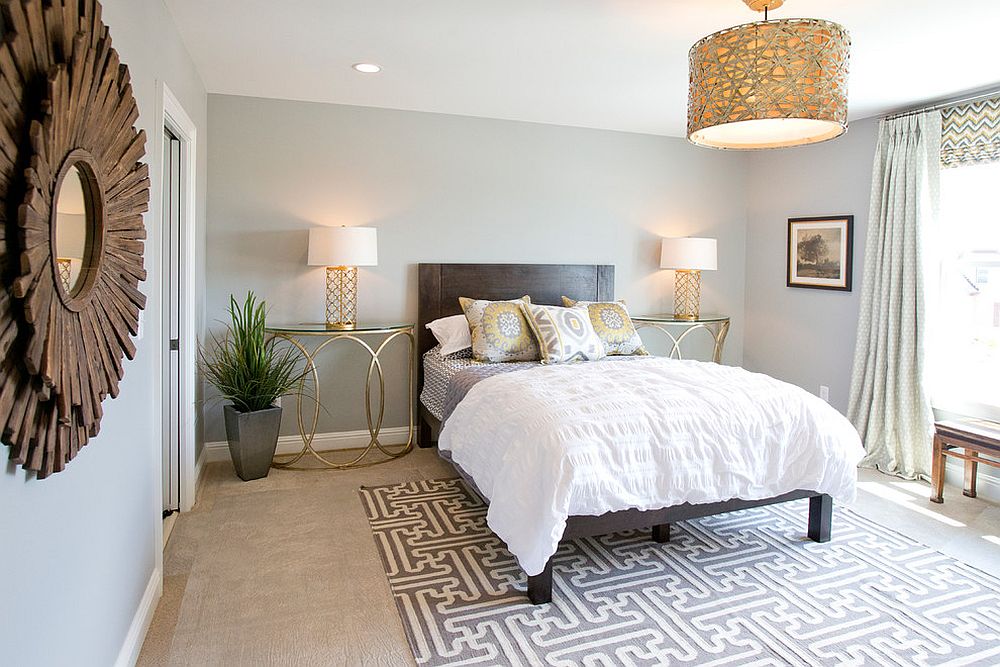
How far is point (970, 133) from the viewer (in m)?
4.04

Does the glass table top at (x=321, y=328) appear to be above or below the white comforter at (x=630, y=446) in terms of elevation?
above

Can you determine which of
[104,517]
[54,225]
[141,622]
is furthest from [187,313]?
[54,225]

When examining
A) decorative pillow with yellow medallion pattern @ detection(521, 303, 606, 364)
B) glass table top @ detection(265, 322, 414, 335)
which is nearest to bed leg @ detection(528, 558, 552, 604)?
decorative pillow with yellow medallion pattern @ detection(521, 303, 606, 364)

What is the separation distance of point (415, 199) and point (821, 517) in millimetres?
3196

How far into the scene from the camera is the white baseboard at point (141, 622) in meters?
2.16

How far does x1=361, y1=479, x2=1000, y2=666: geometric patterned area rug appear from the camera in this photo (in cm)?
239

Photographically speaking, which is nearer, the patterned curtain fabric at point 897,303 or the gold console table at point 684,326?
the patterned curtain fabric at point 897,303

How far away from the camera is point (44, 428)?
4.57 feet

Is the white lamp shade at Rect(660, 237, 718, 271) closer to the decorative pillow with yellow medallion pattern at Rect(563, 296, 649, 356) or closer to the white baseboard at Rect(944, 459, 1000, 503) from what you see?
the decorative pillow with yellow medallion pattern at Rect(563, 296, 649, 356)

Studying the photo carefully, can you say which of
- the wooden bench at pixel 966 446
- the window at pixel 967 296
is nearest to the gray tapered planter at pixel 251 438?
the wooden bench at pixel 966 446

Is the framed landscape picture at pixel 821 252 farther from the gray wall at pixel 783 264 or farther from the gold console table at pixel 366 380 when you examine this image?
the gold console table at pixel 366 380

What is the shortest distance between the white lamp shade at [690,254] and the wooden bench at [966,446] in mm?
1929

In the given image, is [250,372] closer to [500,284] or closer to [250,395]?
[250,395]

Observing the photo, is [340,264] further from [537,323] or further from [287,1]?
[287,1]
